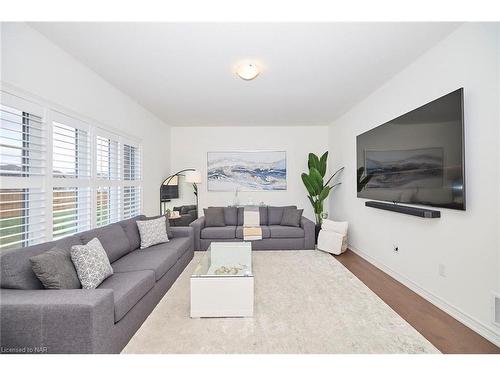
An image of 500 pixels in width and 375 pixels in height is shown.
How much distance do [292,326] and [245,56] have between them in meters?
2.64

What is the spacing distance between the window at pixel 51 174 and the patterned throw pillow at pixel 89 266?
1.86 feet

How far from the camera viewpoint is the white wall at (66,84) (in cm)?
194

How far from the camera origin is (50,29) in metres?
2.08

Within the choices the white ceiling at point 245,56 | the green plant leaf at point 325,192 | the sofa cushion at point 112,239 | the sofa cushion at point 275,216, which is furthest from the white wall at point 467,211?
the sofa cushion at point 112,239

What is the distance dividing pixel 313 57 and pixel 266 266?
2782 mm

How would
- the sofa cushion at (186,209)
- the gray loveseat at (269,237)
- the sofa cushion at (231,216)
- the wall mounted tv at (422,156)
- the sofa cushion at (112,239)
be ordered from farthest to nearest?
the sofa cushion at (186,209)
the sofa cushion at (231,216)
the gray loveseat at (269,237)
the sofa cushion at (112,239)
the wall mounted tv at (422,156)

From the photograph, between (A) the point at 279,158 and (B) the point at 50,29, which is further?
(A) the point at 279,158

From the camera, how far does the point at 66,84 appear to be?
2.47m

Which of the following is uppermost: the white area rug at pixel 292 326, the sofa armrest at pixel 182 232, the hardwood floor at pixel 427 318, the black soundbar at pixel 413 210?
the black soundbar at pixel 413 210

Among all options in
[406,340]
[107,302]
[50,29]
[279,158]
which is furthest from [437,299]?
[50,29]

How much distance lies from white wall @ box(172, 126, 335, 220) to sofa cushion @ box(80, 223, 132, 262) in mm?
2789

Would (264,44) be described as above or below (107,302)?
above

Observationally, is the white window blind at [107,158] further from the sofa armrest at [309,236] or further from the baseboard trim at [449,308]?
the baseboard trim at [449,308]
